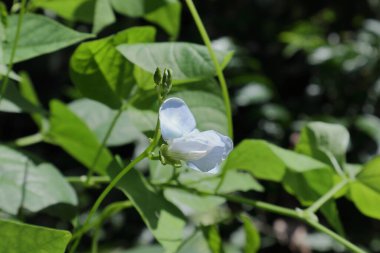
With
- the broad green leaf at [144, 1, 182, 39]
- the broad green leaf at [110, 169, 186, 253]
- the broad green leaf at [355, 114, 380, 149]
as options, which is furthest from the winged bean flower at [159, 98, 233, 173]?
the broad green leaf at [355, 114, 380, 149]

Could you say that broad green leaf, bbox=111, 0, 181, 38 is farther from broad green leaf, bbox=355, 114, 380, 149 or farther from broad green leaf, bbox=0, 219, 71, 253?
broad green leaf, bbox=355, 114, 380, 149

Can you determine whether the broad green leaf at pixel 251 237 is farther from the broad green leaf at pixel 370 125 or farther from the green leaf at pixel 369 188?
the broad green leaf at pixel 370 125

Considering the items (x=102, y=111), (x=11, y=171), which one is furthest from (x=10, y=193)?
(x=102, y=111)

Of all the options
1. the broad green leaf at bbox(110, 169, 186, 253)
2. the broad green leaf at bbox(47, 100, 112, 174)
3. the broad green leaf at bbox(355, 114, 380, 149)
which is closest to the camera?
the broad green leaf at bbox(110, 169, 186, 253)

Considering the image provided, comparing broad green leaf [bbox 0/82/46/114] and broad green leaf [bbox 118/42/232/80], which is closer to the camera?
broad green leaf [bbox 118/42/232/80]

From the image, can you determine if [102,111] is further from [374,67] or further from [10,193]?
[374,67]

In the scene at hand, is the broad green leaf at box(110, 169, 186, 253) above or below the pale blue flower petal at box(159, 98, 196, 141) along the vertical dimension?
below
